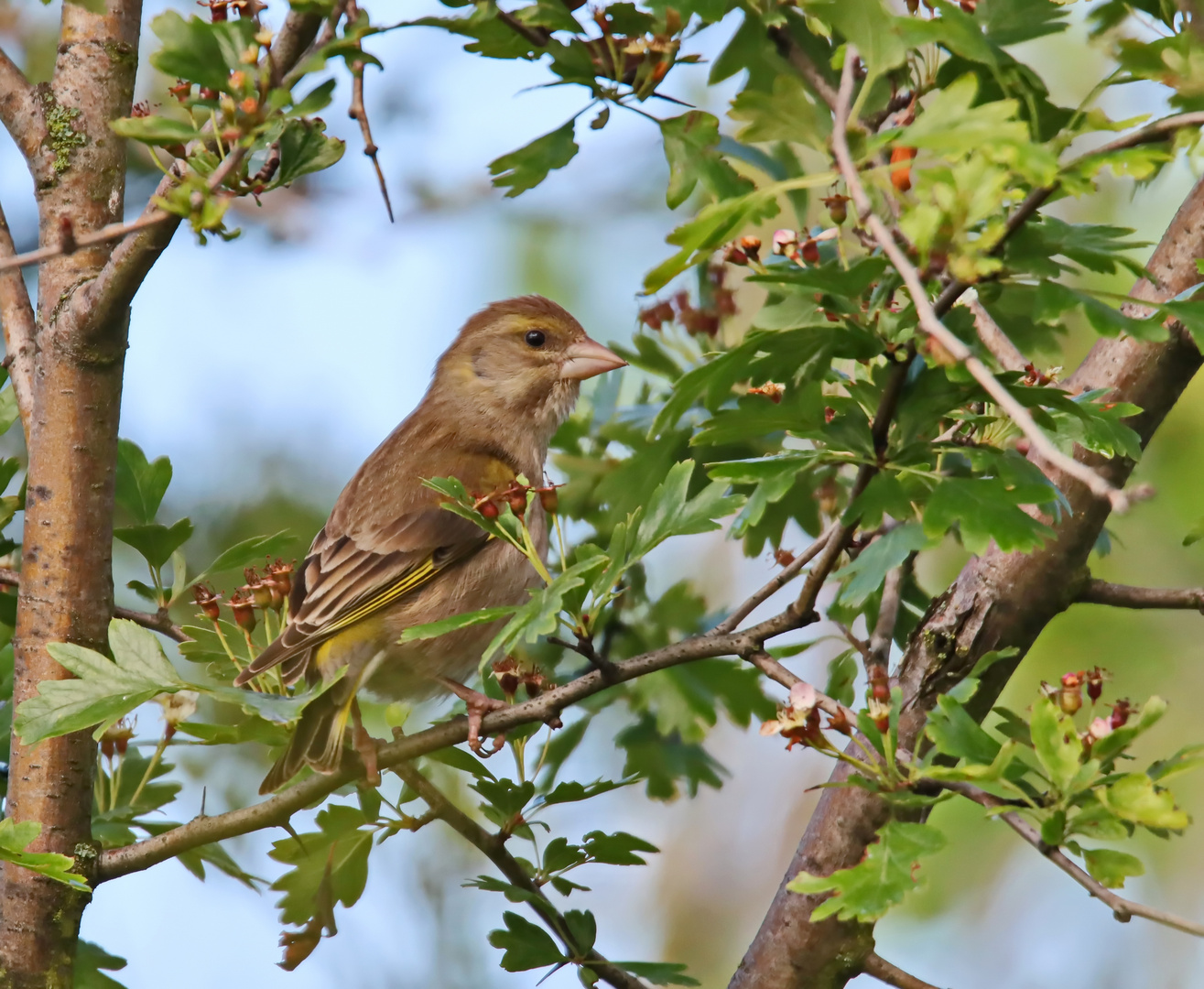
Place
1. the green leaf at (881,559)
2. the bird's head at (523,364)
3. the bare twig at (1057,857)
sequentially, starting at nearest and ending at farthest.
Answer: the bare twig at (1057,857) < the green leaf at (881,559) < the bird's head at (523,364)

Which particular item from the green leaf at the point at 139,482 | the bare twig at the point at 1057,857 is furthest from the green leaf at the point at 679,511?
the green leaf at the point at 139,482

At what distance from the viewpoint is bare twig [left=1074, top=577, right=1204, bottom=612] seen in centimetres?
332

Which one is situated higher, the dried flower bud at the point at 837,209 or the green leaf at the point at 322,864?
the dried flower bud at the point at 837,209

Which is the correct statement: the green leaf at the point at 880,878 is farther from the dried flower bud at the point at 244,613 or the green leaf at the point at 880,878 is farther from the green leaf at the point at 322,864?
the dried flower bud at the point at 244,613

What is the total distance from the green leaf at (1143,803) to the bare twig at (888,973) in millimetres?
1265

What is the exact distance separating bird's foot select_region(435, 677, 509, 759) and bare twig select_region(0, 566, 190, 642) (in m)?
0.82

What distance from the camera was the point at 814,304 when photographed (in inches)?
114

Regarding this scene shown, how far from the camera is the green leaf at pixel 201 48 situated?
2.63 meters

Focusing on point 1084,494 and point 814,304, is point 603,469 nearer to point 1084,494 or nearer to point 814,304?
point 1084,494

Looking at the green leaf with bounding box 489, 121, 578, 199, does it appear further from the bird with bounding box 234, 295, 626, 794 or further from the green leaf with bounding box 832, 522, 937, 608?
the green leaf with bounding box 832, 522, 937, 608

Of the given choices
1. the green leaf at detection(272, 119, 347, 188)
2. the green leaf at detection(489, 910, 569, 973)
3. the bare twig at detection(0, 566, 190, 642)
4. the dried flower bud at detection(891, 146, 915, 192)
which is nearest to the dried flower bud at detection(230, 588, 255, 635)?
the bare twig at detection(0, 566, 190, 642)

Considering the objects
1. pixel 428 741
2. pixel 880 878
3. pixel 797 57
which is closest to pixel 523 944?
pixel 428 741

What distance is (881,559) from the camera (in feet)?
8.21

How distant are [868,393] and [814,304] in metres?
0.40
